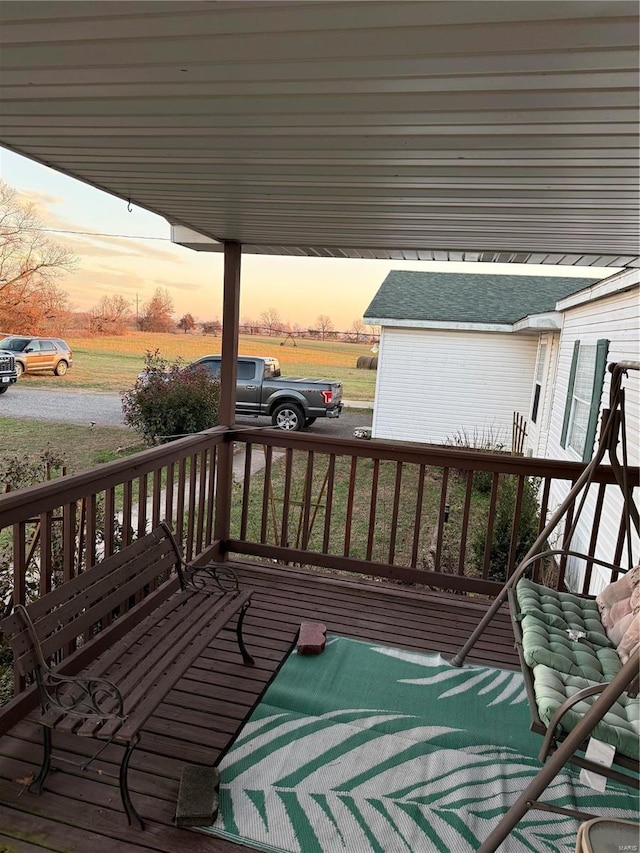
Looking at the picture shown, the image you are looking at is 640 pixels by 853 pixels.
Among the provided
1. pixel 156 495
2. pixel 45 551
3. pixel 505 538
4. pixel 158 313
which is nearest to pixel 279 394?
pixel 158 313

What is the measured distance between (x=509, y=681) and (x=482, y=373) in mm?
8889

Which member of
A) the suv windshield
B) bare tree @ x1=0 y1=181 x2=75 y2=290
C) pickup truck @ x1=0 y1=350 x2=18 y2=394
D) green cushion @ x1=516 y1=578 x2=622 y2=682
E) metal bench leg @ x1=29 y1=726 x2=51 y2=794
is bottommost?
metal bench leg @ x1=29 y1=726 x2=51 y2=794

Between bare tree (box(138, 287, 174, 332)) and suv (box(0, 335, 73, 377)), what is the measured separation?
4.32ft

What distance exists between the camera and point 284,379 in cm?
1088

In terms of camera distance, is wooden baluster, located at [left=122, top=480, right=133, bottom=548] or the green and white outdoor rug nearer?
the green and white outdoor rug

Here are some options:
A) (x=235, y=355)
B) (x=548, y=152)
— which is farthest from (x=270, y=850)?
(x=235, y=355)

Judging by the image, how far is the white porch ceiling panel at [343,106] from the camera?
124cm

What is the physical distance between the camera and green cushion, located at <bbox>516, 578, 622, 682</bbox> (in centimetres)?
204

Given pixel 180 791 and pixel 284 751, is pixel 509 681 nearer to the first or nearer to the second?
pixel 284 751

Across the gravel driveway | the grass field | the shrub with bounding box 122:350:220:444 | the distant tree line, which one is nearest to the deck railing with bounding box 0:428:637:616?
the shrub with bounding box 122:350:220:444

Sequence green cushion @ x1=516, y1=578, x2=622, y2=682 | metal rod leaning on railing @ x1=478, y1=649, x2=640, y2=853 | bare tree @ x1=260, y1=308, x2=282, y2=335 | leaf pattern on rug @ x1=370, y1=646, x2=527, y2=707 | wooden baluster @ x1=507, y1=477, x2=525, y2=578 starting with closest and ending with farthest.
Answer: metal rod leaning on railing @ x1=478, y1=649, x2=640, y2=853
green cushion @ x1=516, y1=578, x2=622, y2=682
leaf pattern on rug @ x1=370, y1=646, x2=527, y2=707
wooden baluster @ x1=507, y1=477, x2=525, y2=578
bare tree @ x1=260, y1=308, x2=282, y2=335

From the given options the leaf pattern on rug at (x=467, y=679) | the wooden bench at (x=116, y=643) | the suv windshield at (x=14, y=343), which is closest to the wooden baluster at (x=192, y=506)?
the wooden bench at (x=116, y=643)

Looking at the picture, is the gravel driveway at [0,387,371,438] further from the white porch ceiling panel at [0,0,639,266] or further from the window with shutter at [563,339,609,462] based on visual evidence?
the white porch ceiling panel at [0,0,639,266]

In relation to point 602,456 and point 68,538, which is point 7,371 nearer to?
point 68,538
